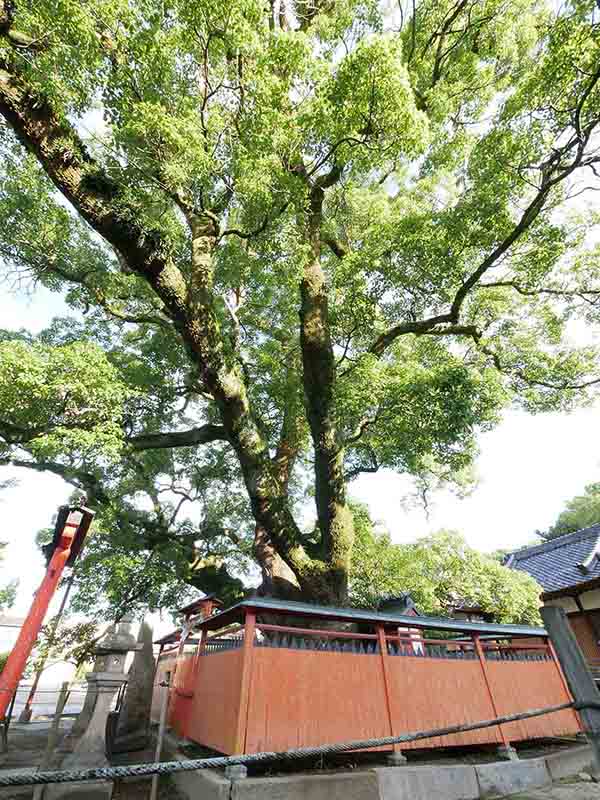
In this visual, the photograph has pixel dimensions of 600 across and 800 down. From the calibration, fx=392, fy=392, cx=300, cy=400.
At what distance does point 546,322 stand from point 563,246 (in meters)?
2.39

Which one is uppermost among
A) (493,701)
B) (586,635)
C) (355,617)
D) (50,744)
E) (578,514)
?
(578,514)

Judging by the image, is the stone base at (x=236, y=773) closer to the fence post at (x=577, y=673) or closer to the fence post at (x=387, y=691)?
the fence post at (x=387, y=691)

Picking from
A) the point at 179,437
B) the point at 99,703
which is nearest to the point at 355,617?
the point at 99,703

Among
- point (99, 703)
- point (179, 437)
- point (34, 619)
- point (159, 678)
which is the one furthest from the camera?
point (159, 678)

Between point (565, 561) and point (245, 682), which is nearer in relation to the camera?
point (245, 682)

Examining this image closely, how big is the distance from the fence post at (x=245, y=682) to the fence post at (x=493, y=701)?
11.1ft

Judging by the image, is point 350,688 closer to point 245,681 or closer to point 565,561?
point 245,681

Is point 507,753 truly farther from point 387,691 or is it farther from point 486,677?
point 387,691

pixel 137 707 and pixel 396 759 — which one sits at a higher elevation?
pixel 137 707

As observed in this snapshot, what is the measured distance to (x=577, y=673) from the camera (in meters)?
2.41

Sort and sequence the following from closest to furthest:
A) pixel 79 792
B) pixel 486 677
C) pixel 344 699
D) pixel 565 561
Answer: pixel 79 792, pixel 344 699, pixel 486 677, pixel 565 561

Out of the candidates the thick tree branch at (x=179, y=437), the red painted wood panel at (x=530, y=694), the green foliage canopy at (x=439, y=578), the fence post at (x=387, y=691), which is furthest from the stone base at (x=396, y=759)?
the thick tree branch at (x=179, y=437)

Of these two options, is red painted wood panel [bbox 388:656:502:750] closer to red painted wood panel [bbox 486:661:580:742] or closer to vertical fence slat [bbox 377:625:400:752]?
vertical fence slat [bbox 377:625:400:752]

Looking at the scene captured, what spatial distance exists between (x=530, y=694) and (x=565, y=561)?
9564 mm
